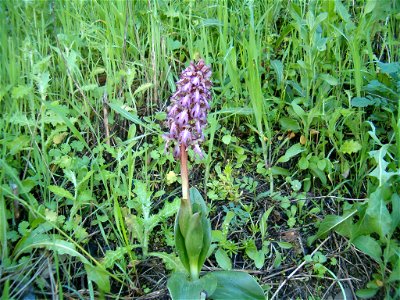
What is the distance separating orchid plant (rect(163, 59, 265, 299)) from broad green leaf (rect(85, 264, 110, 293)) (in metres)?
0.27

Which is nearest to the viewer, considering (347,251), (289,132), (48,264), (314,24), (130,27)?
(48,264)

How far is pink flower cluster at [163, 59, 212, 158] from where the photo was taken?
1.77 meters

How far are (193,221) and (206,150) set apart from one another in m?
0.81

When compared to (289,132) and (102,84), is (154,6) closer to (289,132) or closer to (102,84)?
(102,84)

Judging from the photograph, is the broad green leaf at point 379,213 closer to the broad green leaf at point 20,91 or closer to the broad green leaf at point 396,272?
the broad green leaf at point 396,272

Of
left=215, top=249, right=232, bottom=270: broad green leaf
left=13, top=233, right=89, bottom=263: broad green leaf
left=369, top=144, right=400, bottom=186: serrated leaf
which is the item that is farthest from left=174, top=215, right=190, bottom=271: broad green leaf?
left=369, top=144, right=400, bottom=186: serrated leaf

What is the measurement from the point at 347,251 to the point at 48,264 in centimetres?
126

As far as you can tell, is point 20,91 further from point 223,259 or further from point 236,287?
point 236,287

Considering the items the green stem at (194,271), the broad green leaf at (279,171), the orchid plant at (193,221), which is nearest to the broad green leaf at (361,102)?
the broad green leaf at (279,171)

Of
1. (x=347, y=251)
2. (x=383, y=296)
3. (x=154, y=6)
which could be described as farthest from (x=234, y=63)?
(x=383, y=296)

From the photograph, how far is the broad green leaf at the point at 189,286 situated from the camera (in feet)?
5.88

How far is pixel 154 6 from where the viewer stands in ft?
9.18

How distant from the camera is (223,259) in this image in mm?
2078

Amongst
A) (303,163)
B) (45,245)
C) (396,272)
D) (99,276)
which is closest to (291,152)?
(303,163)
